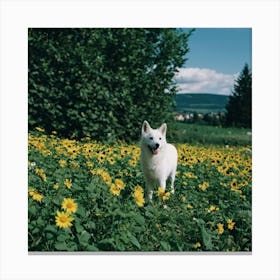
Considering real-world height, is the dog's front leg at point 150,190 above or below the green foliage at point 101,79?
below

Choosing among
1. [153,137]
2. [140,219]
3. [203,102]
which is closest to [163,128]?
[153,137]

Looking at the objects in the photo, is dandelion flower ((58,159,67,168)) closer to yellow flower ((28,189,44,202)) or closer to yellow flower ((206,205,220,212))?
yellow flower ((28,189,44,202))

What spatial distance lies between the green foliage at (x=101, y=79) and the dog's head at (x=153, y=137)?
24.7 inches

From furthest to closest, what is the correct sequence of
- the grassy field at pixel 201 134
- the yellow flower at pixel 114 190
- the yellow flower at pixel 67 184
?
the grassy field at pixel 201 134
the yellow flower at pixel 67 184
the yellow flower at pixel 114 190

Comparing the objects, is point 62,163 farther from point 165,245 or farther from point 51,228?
point 165,245

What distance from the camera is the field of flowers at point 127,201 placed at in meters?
4.03

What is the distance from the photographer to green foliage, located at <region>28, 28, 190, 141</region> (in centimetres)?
537

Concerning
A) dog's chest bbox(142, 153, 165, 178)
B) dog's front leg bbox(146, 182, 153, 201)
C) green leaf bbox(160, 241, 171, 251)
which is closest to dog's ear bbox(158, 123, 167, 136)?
dog's chest bbox(142, 153, 165, 178)

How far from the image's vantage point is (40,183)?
452cm

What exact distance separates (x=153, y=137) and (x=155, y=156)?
0.21 meters

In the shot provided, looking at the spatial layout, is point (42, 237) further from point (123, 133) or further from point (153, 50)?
point (153, 50)

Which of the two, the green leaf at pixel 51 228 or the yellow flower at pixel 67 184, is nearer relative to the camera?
the green leaf at pixel 51 228

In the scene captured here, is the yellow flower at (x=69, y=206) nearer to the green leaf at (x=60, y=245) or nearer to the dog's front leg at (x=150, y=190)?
the green leaf at (x=60, y=245)
